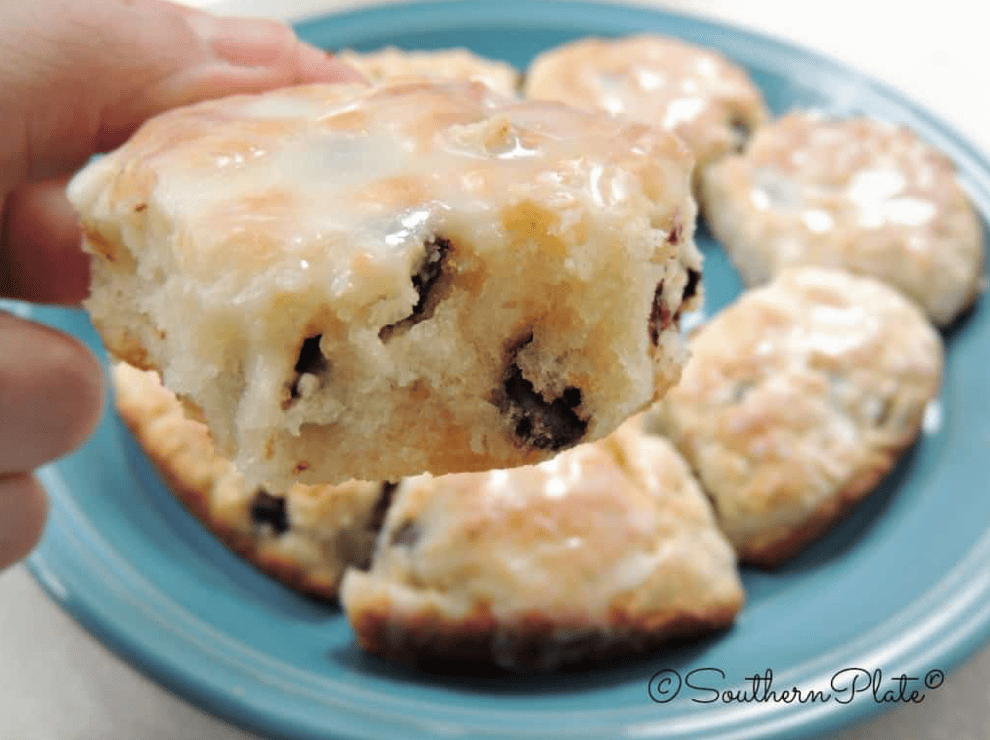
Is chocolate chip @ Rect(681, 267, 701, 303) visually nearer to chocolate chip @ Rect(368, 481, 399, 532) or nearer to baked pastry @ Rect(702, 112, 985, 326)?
chocolate chip @ Rect(368, 481, 399, 532)

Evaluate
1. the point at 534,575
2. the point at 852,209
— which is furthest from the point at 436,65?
the point at 534,575

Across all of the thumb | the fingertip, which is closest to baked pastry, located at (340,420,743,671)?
the fingertip

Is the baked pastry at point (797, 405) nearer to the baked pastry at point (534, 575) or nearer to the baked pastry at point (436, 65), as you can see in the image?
the baked pastry at point (534, 575)

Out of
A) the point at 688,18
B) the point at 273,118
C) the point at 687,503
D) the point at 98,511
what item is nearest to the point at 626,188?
the point at 273,118

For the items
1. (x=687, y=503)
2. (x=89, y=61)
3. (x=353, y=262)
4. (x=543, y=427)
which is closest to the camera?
(x=353, y=262)

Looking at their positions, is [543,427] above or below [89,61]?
below

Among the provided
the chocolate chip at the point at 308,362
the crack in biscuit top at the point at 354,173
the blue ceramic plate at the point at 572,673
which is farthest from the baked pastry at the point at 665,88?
the chocolate chip at the point at 308,362

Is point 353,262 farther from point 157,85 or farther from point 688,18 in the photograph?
point 688,18
